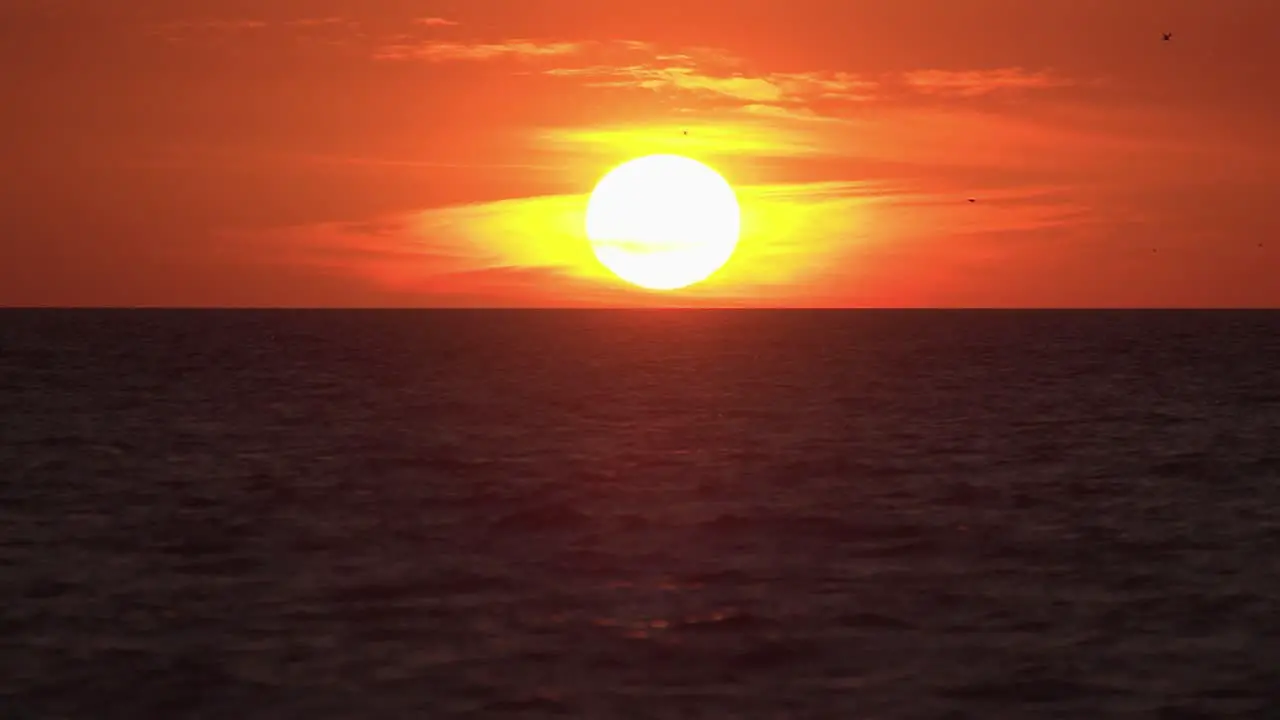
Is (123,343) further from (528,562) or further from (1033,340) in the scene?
(528,562)

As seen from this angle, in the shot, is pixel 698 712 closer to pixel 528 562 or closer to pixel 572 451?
pixel 528 562

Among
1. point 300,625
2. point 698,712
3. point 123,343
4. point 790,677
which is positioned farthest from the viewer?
point 123,343

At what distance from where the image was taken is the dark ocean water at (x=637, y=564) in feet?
72.9

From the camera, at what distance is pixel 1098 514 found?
38.5 metres

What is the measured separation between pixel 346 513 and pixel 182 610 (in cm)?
1164

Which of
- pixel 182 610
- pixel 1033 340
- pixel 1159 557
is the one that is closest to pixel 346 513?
pixel 182 610

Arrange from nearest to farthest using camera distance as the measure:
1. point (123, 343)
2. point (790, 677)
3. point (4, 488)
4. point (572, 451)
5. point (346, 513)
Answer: point (790, 677)
point (346, 513)
point (4, 488)
point (572, 451)
point (123, 343)

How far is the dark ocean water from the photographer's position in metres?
22.2

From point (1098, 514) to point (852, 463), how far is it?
1265 cm

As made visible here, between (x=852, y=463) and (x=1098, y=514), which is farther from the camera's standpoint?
(x=852, y=463)

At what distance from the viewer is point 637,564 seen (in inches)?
1228

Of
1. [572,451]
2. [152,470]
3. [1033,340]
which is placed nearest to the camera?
[152,470]

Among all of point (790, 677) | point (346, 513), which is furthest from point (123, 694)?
point (346, 513)

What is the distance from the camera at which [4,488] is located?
141ft
